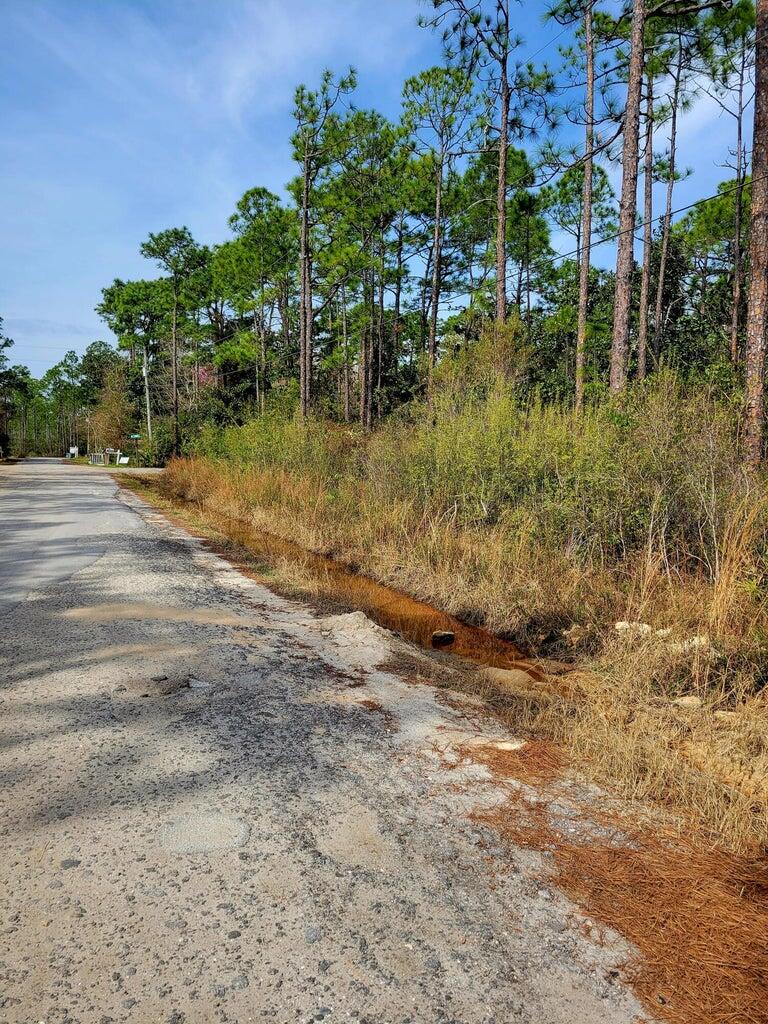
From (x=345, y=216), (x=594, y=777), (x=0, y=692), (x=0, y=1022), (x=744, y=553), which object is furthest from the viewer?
(x=345, y=216)

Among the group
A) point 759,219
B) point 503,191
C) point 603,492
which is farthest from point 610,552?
point 503,191

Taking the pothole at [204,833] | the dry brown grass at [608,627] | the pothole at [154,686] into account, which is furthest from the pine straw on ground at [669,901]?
the pothole at [154,686]

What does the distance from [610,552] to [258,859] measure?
5591mm

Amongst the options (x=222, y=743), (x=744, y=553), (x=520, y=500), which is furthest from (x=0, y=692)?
(x=520, y=500)

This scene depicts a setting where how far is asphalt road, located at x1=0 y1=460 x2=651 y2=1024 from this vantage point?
1.68m

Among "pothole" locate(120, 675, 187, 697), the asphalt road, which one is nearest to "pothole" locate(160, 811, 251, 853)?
the asphalt road

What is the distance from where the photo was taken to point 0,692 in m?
3.54

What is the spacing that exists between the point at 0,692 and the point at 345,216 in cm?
2687

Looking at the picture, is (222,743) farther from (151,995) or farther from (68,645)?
(68,645)

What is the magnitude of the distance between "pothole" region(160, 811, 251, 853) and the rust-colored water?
3495mm

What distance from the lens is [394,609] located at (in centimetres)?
727

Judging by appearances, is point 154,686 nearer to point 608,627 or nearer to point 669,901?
point 669,901

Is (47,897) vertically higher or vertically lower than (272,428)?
lower

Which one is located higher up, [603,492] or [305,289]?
[305,289]
